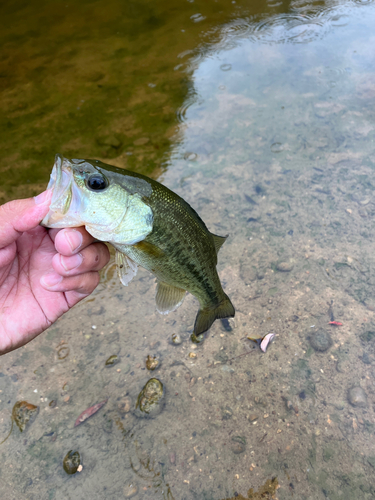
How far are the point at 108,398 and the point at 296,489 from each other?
1.53 meters

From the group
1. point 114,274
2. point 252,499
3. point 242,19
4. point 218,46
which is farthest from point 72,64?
point 252,499

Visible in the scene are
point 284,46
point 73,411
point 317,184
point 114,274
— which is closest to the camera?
point 73,411

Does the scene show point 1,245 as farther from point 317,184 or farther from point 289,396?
point 317,184

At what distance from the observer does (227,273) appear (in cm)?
347

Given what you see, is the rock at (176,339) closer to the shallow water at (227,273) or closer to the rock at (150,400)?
the shallow water at (227,273)

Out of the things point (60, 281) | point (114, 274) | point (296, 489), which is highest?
point (60, 281)

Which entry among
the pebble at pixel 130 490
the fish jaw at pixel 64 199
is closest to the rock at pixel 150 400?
the pebble at pixel 130 490

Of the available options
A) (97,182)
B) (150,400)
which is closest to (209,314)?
(150,400)

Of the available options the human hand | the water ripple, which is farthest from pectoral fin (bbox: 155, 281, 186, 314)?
the water ripple

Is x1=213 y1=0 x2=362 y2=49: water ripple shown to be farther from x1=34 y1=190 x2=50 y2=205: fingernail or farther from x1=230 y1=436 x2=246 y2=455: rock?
x1=230 y1=436 x2=246 y2=455: rock

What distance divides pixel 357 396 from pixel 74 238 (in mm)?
2465

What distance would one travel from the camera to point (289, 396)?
2.77m

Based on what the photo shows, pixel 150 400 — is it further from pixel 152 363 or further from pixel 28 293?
pixel 28 293

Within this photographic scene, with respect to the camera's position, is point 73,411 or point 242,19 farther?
point 242,19
